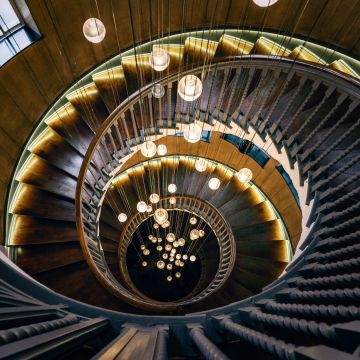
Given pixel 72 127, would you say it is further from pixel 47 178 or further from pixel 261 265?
pixel 261 265

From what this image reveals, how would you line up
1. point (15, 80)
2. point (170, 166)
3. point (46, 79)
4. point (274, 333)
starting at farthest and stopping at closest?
point (170, 166)
point (46, 79)
point (15, 80)
point (274, 333)

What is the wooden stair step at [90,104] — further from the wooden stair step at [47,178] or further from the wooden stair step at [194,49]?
the wooden stair step at [194,49]

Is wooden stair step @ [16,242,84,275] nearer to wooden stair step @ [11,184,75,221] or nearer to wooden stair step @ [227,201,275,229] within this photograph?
wooden stair step @ [11,184,75,221]

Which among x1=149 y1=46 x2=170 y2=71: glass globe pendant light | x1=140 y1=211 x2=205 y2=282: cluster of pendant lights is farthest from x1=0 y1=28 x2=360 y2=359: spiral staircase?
x1=140 y1=211 x2=205 y2=282: cluster of pendant lights

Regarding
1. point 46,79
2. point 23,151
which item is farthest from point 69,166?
point 46,79

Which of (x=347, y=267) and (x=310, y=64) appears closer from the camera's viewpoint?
(x=347, y=267)

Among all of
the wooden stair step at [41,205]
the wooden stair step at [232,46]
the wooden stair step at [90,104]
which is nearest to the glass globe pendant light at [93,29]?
the wooden stair step at [90,104]

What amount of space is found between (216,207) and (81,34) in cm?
489

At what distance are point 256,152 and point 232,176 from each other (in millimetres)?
969

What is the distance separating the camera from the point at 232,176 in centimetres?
730

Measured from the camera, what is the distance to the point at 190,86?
2.31 metres

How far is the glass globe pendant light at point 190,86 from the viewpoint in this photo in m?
2.30

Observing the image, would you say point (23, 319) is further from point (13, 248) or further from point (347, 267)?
point (13, 248)

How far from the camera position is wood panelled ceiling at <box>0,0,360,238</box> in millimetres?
3676
